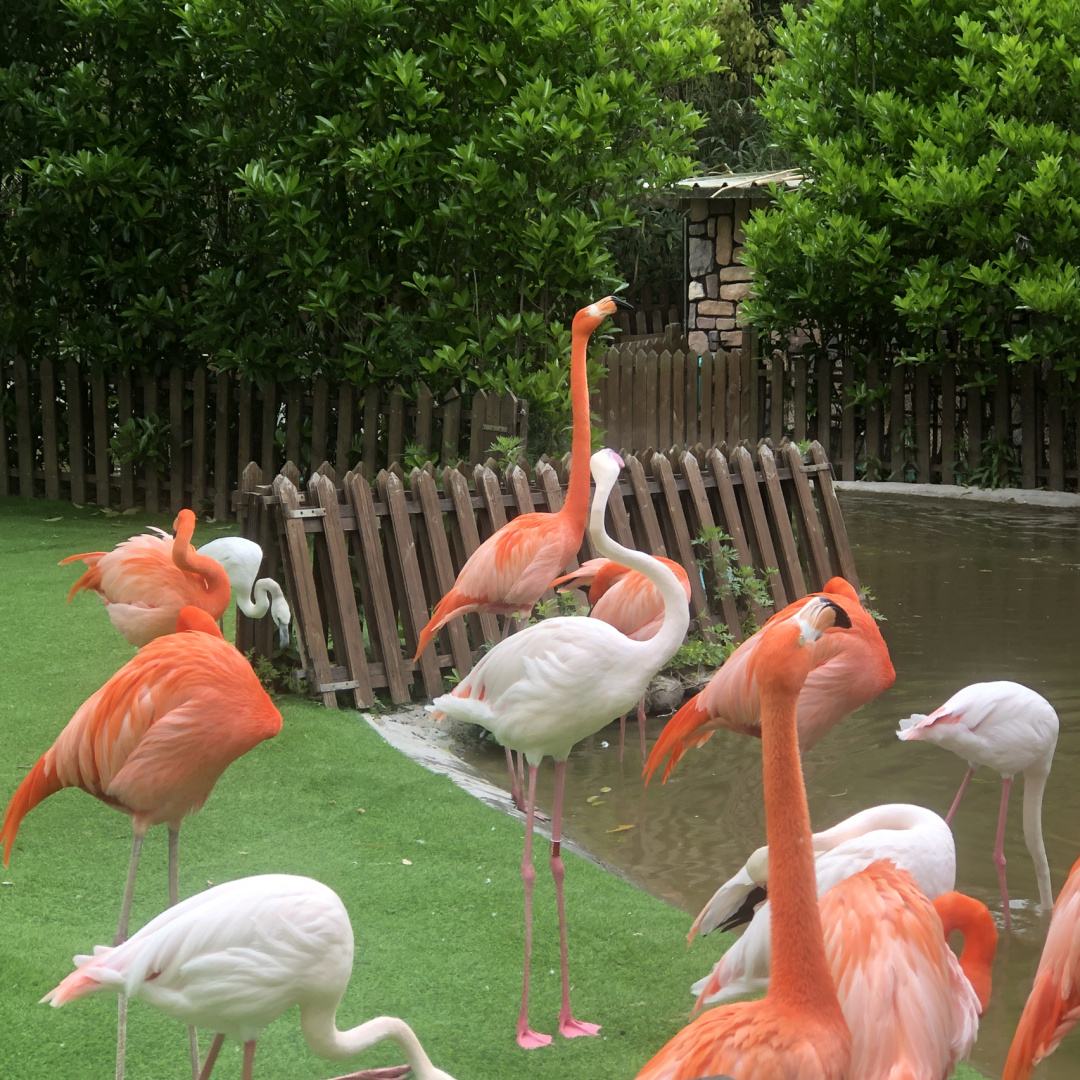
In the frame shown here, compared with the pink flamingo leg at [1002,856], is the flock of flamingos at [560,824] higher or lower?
higher

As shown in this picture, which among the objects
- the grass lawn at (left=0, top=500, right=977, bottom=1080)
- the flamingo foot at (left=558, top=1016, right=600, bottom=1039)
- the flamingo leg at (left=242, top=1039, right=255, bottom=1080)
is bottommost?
the flamingo foot at (left=558, top=1016, right=600, bottom=1039)

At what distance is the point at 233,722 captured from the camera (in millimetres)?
3998

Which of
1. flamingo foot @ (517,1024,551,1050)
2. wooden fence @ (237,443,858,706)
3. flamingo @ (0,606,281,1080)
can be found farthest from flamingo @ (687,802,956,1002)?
wooden fence @ (237,443,858,706)

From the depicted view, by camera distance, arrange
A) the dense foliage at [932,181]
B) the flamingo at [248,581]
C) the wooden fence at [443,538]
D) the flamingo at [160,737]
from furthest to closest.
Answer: the dense foliage at [932,181] < the wooden fence at [443,538] < the flamingo at [248,581] < the flamingo at [160,737]

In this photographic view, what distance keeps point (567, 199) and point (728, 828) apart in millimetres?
5015

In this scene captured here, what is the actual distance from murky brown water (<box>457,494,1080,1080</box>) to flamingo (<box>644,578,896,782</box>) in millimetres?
455

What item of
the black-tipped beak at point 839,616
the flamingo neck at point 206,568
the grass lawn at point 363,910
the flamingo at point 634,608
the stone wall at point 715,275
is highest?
the stone wall at point 715,275

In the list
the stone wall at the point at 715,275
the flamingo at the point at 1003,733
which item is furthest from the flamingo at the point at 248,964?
the stone wall at the point at 715,275

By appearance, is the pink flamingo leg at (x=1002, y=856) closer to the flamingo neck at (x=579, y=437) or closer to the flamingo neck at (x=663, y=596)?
the flamingo neck at (x=663, y=596)

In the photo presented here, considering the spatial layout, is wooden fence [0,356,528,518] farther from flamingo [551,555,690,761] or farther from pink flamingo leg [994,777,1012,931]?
pink flamingo leg [994,777,1012,931]

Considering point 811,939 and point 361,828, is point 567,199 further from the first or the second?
point 811,939

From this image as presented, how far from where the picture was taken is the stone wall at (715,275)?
17.3 meters

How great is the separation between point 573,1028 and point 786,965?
5.08 ft

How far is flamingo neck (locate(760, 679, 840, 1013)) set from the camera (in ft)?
8.59
